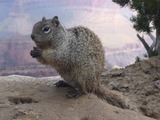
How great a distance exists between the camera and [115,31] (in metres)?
8.88

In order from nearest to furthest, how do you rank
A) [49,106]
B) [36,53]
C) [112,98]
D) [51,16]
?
[49,106] → [36,53] → [112,98] → [51,16]

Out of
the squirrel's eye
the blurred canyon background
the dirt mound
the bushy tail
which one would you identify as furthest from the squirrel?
the blurred canyon background

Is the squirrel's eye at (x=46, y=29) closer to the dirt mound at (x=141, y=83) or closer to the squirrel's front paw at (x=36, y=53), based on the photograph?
the squirrel's front paw at (x=36, y=53)

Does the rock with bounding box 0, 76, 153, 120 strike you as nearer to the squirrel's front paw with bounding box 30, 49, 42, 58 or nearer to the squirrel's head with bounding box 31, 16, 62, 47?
the squirrel's front paw with bounding box 30, 49, 42, 58

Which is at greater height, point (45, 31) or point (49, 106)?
point (45, 31)

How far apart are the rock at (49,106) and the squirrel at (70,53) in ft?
0.62

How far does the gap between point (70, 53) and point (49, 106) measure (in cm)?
69

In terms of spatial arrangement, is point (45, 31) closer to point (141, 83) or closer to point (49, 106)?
point (49, 106)

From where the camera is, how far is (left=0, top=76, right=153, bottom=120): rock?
4406mm

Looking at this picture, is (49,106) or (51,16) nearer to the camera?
(49,106)

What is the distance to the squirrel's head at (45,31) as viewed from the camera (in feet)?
15.6

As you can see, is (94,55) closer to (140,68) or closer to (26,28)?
(140,68)

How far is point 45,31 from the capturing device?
15.8 feet

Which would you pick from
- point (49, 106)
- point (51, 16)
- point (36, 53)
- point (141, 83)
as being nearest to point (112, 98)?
point (49, 106)
